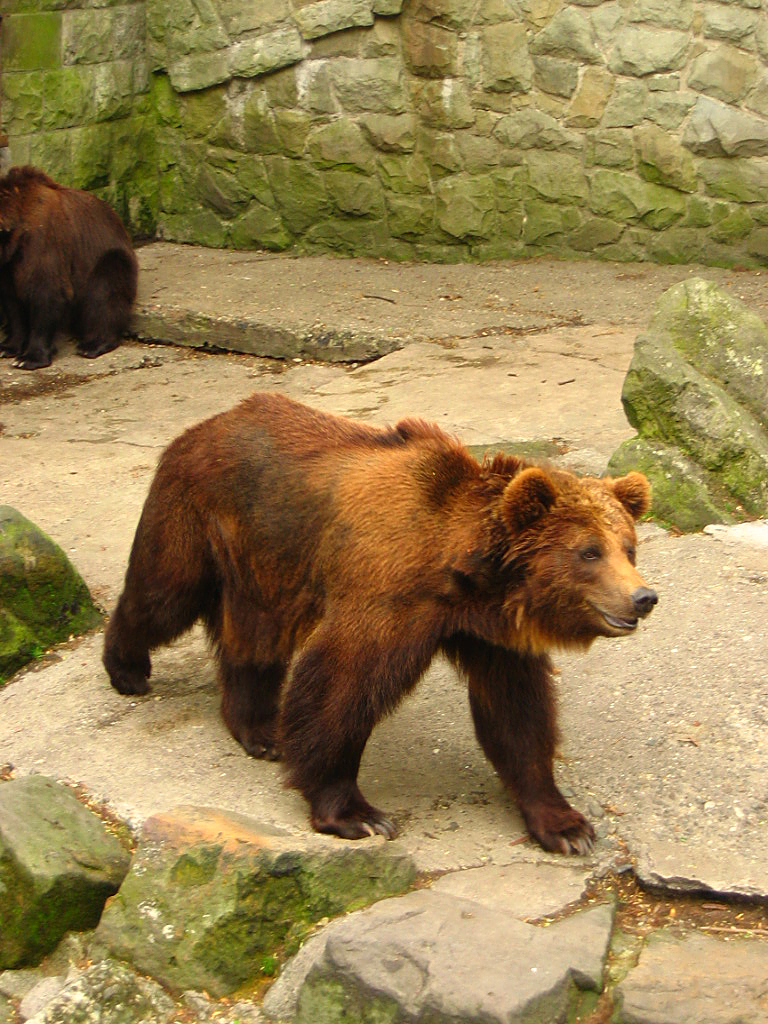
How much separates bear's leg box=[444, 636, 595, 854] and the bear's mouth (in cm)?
35

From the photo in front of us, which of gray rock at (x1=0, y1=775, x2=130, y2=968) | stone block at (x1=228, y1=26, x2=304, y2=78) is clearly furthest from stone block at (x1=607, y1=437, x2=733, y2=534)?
stone block at (x1=228, y1=26, x2=304, y2=78)

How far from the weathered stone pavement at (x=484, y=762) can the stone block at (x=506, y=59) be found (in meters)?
2.68

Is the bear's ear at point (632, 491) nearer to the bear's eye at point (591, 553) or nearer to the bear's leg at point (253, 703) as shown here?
the bear's eye at point (591, 553)

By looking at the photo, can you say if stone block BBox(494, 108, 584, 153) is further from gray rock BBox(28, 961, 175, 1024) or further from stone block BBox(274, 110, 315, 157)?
gray rock BBox(28, 961, 175, 1024)

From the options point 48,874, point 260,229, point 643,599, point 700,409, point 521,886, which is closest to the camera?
point 643,599

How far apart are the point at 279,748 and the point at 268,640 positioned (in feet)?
1.14

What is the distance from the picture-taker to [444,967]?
323 centimetres

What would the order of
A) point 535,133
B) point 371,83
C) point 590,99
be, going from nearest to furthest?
point 590,99, point 535,133, point 371,83

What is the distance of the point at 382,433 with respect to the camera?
4074mm

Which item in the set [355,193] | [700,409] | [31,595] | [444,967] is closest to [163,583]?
[31,595]

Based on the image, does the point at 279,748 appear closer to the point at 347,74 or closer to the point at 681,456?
the point at 681,456

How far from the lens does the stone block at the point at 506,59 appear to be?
9945mm

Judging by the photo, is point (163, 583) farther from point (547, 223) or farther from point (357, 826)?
point (547, 223)

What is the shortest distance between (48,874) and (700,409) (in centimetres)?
335
